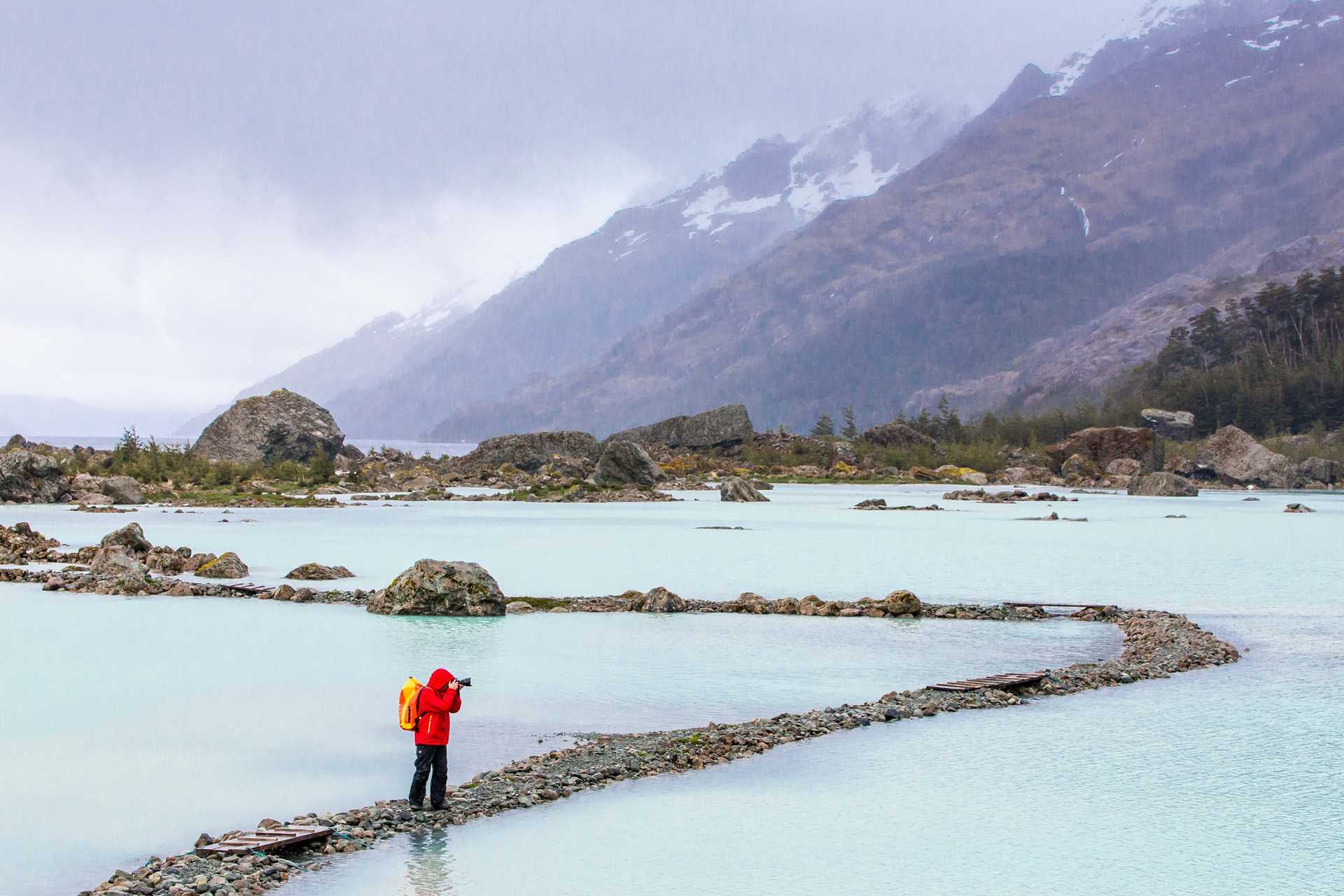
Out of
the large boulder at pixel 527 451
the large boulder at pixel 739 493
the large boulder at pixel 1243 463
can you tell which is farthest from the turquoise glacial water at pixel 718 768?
the large boulder at pixel 1243 463

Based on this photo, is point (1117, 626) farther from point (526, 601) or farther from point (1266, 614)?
point (526, 601)

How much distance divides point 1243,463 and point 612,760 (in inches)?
3450

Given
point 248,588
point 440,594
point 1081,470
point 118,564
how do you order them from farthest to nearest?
point 1081,470 < point 118,564 < point 248,588 < point 440,594

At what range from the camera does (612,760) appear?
38.9 ft

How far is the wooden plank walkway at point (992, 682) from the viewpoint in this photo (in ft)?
50.0

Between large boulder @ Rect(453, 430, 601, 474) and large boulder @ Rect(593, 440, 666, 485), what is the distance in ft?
52.9

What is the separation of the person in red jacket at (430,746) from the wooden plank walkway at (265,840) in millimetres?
988

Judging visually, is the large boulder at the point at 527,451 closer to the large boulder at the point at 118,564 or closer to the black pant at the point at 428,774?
the large boulder at the point at 118,564

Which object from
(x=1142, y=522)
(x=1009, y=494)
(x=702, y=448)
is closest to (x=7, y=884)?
(x=1142, y=522)

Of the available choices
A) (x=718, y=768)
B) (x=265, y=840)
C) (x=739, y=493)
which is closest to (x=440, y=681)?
(x=265, y=840)

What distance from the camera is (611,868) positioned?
8.98 meters

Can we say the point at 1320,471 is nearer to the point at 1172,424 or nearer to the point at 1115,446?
the point at 1115,446

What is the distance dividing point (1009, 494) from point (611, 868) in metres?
63.2

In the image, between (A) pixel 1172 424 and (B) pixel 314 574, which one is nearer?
(B) pixel 314 574
